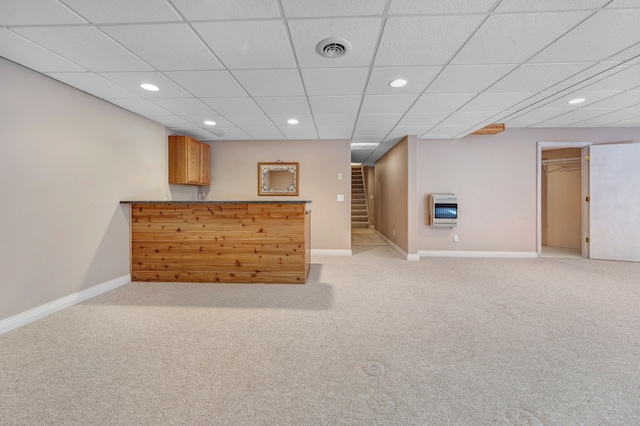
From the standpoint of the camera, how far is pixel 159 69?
7.97ft

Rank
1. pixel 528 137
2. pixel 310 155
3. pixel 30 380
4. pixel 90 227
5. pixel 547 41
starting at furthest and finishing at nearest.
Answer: pixel 310 155
pixel 528 137
pixel 90 227
pixel 547 41
pixel 30 380

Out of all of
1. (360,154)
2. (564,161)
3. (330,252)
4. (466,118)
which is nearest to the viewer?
(466,118)

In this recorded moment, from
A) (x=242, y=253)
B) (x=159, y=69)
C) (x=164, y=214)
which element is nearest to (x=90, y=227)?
(x=164, y=214)

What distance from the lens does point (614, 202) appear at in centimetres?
460

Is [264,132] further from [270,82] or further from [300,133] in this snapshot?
[270,82]

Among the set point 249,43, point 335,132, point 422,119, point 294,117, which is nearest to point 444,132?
point 422,119

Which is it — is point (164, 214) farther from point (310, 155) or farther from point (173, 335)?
point (310, 155)

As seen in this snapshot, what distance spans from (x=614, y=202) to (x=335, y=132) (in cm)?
515

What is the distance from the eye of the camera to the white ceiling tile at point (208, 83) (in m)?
2.53

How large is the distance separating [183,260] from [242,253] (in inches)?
32.4

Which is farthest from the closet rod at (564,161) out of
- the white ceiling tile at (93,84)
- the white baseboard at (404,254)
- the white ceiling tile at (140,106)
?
the white ceiling tile at (93,84)

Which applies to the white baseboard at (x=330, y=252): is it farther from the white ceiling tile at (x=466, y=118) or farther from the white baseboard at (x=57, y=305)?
the white baseboard at (x=57, y=305)

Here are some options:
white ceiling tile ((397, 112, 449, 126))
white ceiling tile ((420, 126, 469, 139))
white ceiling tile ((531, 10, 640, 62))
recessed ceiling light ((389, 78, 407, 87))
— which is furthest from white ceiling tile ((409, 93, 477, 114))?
white ceiling tile ((420, 126, 469, 139))

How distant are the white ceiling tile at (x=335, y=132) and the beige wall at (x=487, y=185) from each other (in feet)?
5.10
